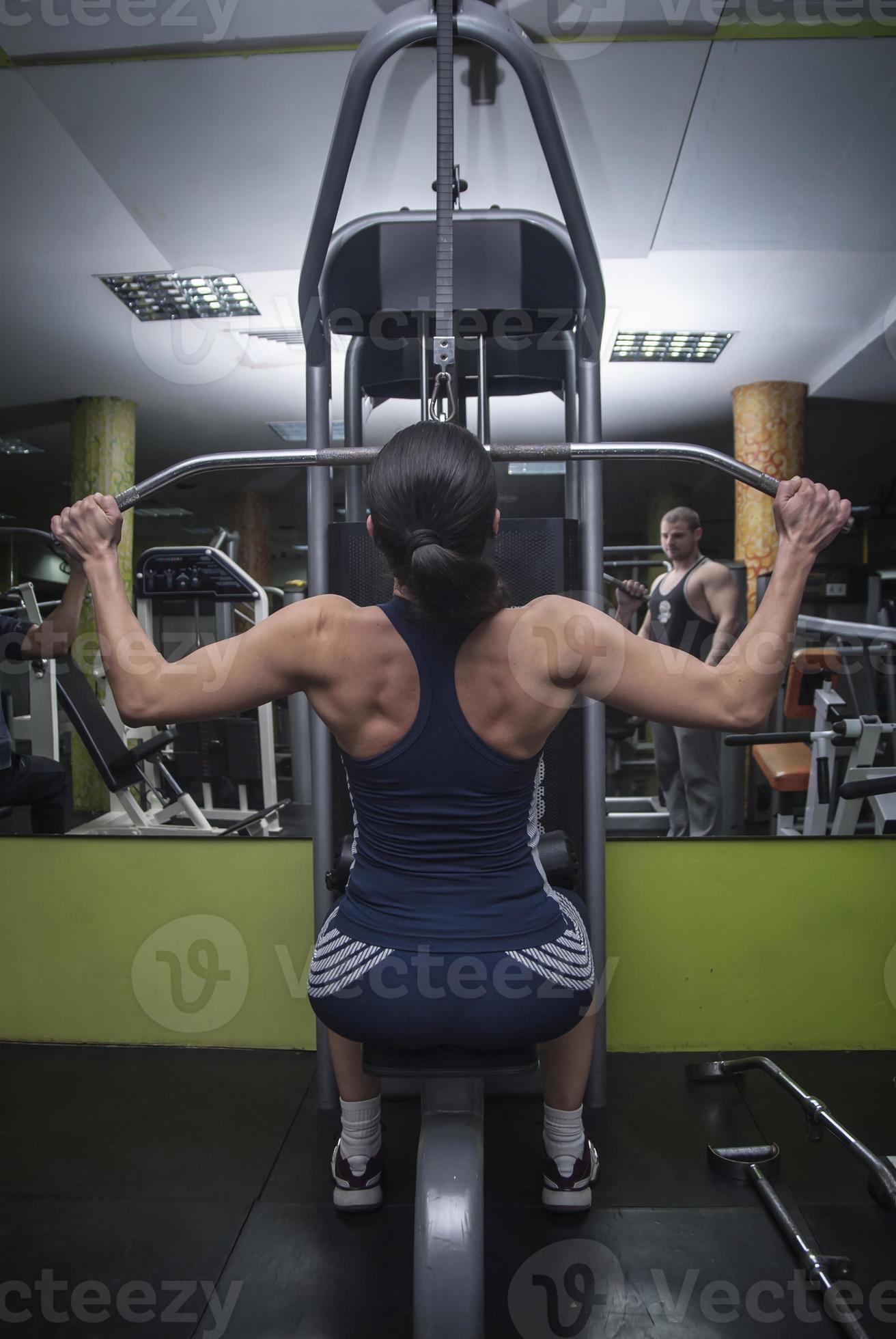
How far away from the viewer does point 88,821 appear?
1.97 meters

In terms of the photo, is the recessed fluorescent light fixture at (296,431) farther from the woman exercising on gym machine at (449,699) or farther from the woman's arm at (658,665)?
the woman's arm at (658,665)

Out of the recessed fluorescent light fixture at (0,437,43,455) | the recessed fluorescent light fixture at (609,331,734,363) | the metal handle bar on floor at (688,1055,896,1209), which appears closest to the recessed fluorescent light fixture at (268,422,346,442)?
the recessed fluorescent light fixture at (0,437,43,455)

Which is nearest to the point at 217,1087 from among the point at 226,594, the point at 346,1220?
the point at 346,1220

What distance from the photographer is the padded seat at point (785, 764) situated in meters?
1.94

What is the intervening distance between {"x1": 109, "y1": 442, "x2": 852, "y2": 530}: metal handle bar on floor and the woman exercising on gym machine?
0.23 meters

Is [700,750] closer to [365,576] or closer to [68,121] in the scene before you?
[365,576]

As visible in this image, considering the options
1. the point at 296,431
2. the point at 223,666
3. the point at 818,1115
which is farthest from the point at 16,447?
the point at 818,1115

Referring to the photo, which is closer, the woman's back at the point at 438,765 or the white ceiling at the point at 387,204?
the woman's back at the point at 438,765

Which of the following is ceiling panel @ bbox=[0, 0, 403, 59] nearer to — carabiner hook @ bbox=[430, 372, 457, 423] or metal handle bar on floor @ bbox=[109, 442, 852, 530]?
carabiner hook @ bbox=[430, 372, 457, 423]

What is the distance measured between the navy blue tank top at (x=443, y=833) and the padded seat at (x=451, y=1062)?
0.15 meters

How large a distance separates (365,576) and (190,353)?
748 mm

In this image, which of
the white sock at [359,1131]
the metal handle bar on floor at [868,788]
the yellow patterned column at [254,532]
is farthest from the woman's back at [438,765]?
the yellow patterned column at [254,532]

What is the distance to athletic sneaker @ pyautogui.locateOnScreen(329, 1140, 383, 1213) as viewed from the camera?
1343 millimetres

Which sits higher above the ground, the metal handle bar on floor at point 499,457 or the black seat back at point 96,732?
the metal handle bar on floor at point 499,457
